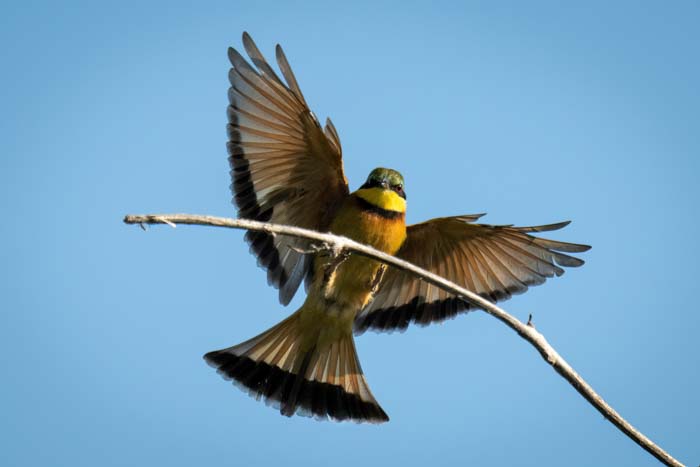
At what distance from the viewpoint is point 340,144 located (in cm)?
448

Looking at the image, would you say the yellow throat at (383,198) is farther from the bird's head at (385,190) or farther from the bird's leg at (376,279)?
the bird's leg at (376,279)

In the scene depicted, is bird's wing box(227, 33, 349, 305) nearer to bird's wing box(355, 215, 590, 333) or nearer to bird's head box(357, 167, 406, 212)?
bird's head box(357, 167, 406, 212)

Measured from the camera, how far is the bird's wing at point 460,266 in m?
4.77

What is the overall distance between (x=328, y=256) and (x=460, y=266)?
0.94 m

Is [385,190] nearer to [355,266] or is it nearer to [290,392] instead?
[355,266]

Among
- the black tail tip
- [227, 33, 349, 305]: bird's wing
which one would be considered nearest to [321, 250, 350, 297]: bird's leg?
[227, 33, 349, 305]: bird's wing

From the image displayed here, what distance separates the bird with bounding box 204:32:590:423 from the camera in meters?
4.56

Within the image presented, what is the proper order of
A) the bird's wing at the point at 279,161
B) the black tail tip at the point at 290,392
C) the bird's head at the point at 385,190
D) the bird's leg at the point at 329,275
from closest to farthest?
the bird's wing at the point at 279,161
the bird's leg at the point at 329,275
the bird's head at the point at 385,190
the black tail tip at the point at 290,392

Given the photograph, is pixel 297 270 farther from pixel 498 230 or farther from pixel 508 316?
pixel 508 316

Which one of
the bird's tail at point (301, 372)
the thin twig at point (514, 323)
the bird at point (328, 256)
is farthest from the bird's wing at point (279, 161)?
the thin twig at point (514, 323)

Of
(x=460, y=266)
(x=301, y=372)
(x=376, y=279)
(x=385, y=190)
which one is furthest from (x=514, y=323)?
(x=301, y=372)

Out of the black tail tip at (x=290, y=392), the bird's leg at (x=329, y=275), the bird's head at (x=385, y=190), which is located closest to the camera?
the bird's leg at (x=329, y=275)

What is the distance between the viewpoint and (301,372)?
5.07m

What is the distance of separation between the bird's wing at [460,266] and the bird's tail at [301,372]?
28 centimetres
